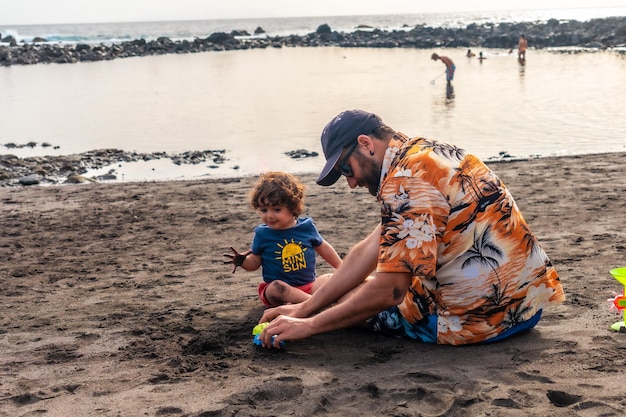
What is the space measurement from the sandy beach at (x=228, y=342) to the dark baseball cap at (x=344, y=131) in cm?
107

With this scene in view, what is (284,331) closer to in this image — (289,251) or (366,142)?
(289,251)

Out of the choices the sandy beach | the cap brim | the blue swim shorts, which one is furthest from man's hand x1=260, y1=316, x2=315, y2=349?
the cap brim

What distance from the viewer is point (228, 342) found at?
165 inches

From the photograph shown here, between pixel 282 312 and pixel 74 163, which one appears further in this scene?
pixel 74 163

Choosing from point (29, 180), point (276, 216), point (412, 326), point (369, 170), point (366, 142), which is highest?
point (366, 142)

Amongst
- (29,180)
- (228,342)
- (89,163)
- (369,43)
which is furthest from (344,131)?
(369,43)

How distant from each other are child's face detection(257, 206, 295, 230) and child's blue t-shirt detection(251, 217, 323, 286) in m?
0.05

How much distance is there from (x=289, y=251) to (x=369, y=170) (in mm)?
1298

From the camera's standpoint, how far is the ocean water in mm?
11938

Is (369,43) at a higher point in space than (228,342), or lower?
higher

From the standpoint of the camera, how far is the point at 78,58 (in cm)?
3809

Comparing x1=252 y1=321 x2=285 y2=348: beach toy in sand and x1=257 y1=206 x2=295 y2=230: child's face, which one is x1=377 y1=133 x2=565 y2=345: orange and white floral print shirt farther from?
x1=257 y1=206 x2=295 y2=230: child's face

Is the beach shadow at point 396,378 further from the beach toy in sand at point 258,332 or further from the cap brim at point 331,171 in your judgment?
the cap brim at point 331,171

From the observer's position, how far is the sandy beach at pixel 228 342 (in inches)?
131
